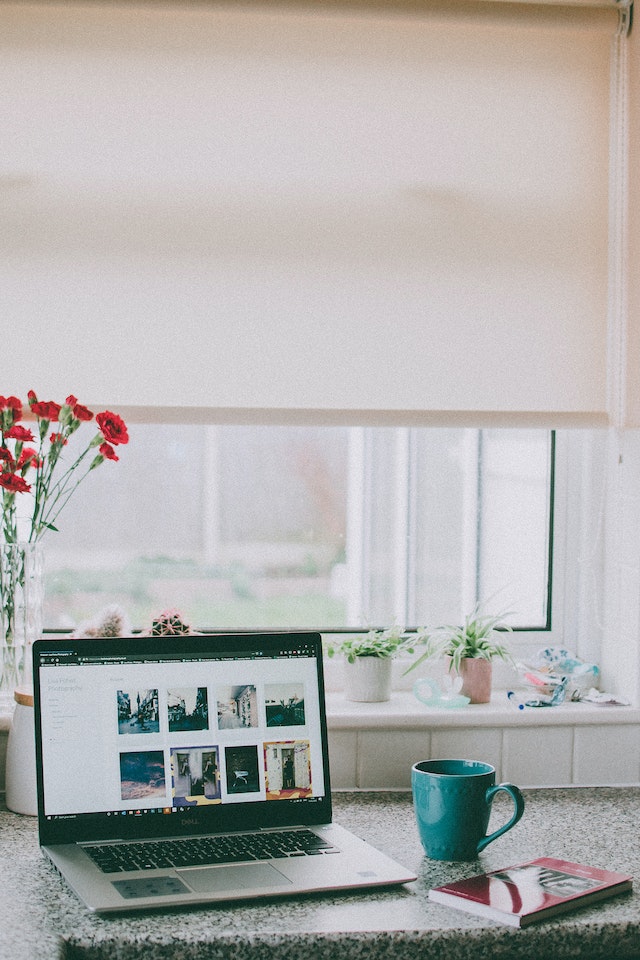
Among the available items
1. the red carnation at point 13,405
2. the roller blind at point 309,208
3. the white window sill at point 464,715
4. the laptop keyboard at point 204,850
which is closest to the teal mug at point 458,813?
the laptop keyboard at point 204,850

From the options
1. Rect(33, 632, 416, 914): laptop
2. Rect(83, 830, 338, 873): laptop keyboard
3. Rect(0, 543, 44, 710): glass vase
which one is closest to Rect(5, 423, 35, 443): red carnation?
Rect(0, 543, 44, 710): glass vase

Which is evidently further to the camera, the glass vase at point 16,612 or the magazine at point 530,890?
the glass vase at point 16,612

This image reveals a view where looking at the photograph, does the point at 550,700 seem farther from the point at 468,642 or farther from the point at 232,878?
the point at 232,878

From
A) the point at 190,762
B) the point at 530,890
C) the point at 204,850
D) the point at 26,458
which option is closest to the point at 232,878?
the point at 204,850

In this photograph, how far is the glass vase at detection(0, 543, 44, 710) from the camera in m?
1.66

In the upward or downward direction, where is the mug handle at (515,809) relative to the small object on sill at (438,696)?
downward

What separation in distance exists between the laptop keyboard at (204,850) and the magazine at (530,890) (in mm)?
194

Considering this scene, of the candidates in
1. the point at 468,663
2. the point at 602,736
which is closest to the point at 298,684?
the point at 468,663

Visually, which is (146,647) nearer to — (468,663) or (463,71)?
(468,663)

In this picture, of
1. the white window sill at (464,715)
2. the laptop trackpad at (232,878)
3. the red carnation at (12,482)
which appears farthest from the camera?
the white window sill at (464,715)

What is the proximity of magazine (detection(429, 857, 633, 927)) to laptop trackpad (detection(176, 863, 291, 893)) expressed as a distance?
0.19m

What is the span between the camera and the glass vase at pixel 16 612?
1660 millimetres

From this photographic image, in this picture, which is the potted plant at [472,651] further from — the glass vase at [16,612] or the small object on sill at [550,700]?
the glass vase at [16,612]

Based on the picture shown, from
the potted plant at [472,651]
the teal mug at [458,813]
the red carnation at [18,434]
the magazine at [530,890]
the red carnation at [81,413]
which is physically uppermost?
the red carnation at [81,413]
